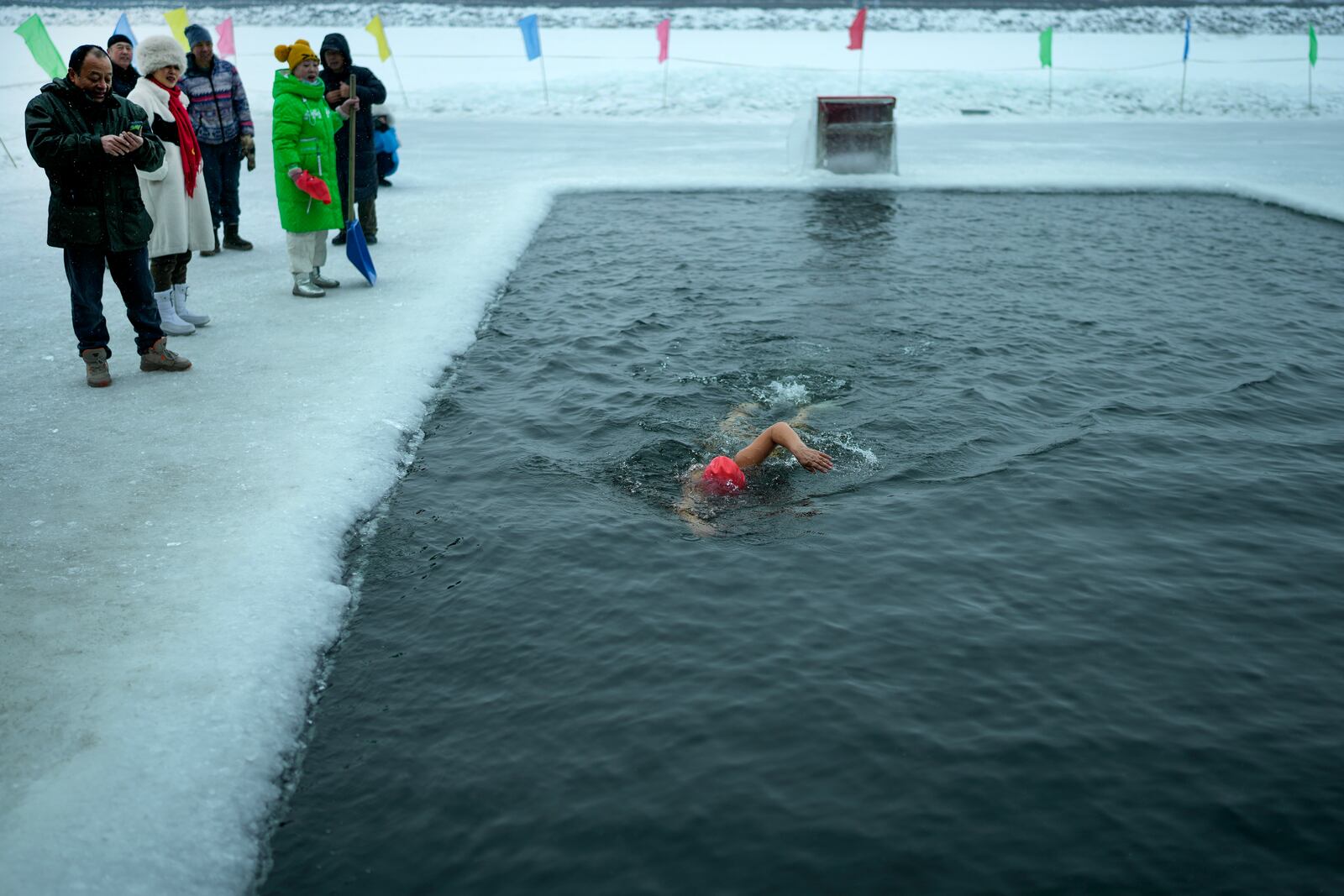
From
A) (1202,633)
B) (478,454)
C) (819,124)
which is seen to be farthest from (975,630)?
(819,124)

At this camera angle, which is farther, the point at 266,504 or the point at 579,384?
the point at 579,384

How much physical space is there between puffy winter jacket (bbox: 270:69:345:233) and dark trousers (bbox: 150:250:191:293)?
3.12 feet

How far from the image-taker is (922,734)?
4.04 meters

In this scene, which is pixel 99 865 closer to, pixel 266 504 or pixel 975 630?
pixel 266 504

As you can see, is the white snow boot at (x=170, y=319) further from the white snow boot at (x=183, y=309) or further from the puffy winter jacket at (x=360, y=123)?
the puffy winter jacket at (x=360, y=123)

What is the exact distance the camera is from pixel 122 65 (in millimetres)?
8258

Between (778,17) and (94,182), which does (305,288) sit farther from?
(778,17)

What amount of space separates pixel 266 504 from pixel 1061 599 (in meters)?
3.81

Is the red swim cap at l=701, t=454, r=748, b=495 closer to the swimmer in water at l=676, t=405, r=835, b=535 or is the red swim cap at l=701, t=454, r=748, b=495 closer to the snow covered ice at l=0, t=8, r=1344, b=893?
the swimmer in water at l=676, t=405, r=835, b=535

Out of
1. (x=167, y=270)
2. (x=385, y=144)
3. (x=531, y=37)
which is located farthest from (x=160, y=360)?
(x=531, y=37)

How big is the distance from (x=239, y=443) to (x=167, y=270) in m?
2.47

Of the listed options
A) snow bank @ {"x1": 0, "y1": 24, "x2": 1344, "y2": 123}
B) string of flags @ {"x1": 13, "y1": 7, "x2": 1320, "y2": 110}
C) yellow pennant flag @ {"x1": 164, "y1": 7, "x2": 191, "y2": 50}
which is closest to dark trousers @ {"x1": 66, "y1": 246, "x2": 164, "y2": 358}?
string of flags @ {"x1": 13, "y1": 7, "x2": 1320, "y2": 110}

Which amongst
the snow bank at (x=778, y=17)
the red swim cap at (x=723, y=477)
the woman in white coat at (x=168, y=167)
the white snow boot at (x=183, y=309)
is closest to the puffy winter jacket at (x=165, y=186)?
the woman in white coat at (x=168, y=167)

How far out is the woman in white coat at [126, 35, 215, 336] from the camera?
25.0 feet
